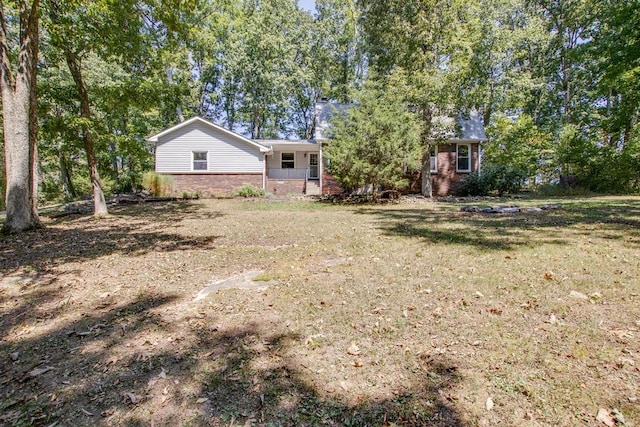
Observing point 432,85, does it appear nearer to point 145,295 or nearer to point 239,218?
point 239,218

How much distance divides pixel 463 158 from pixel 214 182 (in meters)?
14.1

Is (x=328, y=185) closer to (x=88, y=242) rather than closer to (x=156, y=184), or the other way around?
(x=156, y=184)

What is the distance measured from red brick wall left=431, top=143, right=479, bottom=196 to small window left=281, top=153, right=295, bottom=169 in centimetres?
835

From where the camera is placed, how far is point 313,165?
21.4 meters

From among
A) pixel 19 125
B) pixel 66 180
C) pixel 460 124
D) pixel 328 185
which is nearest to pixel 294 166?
pixel 328 185

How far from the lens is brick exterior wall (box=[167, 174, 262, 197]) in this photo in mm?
18594

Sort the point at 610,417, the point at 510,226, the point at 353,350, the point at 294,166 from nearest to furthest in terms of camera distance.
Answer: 1. the point at 610,417
2. the point at 353,350
3. the point at 510,226
4. the point at 294,166

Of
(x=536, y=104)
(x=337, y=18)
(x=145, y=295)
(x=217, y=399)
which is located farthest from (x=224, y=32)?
(x=217, y=399)

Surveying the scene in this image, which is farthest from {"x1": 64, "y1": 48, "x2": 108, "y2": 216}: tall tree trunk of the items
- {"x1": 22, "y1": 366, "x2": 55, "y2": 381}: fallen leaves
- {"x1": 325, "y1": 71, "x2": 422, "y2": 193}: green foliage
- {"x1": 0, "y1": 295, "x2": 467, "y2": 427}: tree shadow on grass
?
{"x1": 22, "y1": 366, "x2": 55, "y2": 381}: fallen leaves

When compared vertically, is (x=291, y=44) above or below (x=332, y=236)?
above

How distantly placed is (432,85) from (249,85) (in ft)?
56.4

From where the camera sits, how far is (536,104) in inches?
1080

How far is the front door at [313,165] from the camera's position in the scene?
21297mm

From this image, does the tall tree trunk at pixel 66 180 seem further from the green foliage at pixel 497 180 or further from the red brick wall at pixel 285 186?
the green foliage at pixel 497 180
